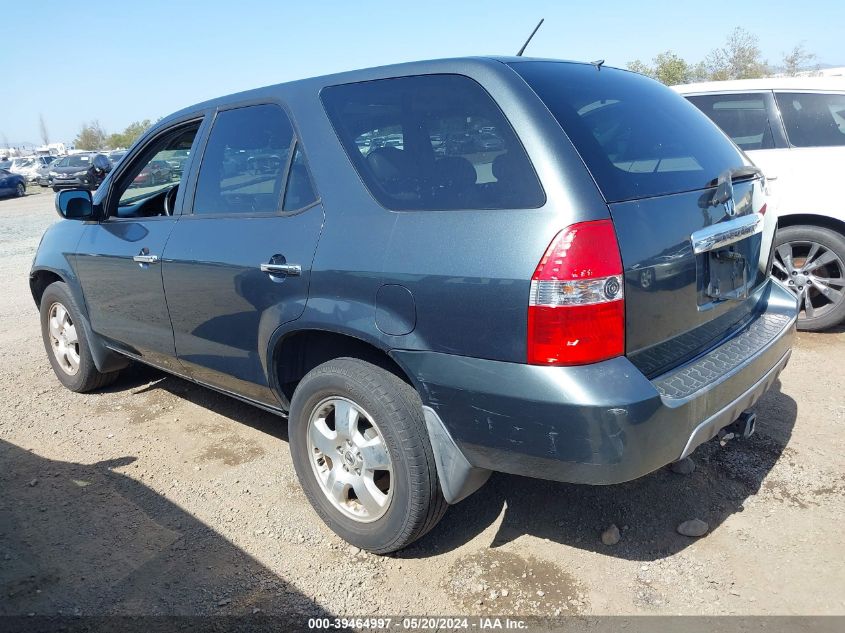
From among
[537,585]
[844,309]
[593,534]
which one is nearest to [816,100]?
[844,309]

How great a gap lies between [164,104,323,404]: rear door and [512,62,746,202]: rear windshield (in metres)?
1.05

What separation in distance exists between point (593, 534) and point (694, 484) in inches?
25.1

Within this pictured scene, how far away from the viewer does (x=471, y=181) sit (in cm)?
228

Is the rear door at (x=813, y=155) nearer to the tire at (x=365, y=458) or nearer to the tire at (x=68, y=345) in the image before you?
the tire at (x=365, y=458)

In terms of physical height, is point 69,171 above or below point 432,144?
below

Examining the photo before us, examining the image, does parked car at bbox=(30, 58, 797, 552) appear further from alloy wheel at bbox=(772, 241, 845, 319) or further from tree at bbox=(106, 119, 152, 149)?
tree at bbox=(106, 119, 152, 149)

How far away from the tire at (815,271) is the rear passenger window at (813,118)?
2.19ft

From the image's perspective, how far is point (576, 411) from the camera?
2006 millimetres

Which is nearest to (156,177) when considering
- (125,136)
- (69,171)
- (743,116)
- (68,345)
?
(68,345)

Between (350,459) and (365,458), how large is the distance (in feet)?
0.39

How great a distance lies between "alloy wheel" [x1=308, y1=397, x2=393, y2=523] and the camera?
2605mm

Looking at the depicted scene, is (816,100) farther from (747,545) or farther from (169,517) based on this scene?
(169,517)

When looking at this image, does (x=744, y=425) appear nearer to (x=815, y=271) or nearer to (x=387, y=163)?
(x=387, y=163)

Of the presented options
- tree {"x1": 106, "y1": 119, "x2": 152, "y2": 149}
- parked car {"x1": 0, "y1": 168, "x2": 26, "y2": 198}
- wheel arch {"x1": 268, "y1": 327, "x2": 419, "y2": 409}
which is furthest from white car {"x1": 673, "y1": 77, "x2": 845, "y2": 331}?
tree {"x1": 106, "y1": 119, "x2": 152, "y2": 149}
